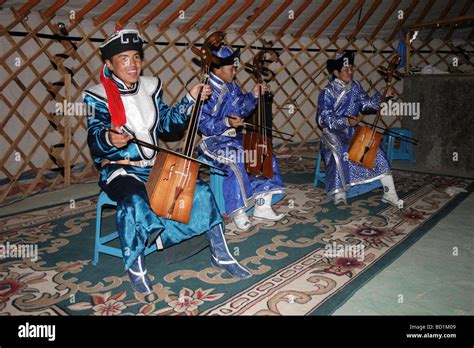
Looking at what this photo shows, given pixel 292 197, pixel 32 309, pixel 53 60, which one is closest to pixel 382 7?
pixel 292 197

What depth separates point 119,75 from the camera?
195cm

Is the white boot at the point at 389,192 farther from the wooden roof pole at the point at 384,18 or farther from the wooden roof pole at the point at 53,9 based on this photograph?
the wooden roof pole at the point at 53,9

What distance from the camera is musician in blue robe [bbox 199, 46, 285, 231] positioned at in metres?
2.58

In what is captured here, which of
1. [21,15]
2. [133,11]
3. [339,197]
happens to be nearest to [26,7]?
[21,15]

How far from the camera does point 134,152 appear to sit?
199 centimetres

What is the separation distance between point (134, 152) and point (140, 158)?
0.04 m

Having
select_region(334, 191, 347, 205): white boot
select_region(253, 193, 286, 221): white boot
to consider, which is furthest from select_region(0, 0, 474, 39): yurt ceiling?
select_region(334, 191, 347, 205): white boot

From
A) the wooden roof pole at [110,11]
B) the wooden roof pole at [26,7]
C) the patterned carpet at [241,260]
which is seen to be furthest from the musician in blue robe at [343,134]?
the wooden roof pole at [26,7]

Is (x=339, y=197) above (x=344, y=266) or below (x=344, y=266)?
above

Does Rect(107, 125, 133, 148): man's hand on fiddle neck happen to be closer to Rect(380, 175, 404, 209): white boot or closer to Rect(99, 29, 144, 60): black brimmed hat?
Rect(99, 29, 144, 60): black brimmed hat

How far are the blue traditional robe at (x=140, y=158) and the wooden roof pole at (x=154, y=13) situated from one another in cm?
173

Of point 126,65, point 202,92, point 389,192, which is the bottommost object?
point 389,192

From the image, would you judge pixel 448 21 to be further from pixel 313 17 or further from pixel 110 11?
pixel 110 11
